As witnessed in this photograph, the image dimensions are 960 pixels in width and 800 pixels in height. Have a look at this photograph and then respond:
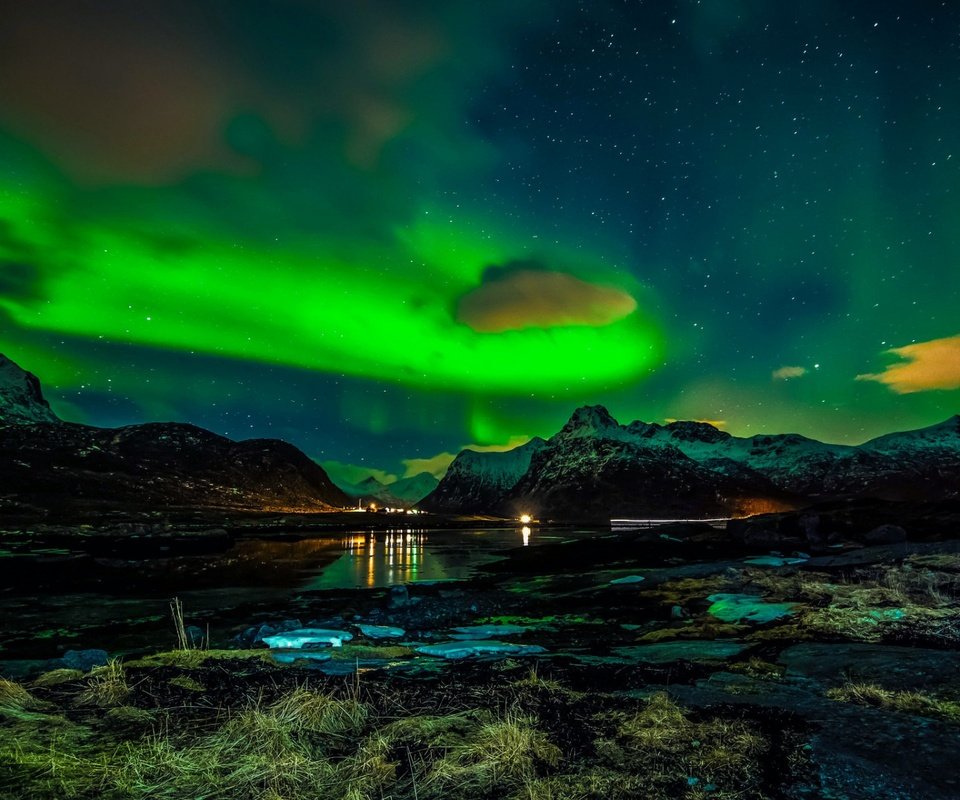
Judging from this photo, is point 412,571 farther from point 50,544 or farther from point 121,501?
point 121,501

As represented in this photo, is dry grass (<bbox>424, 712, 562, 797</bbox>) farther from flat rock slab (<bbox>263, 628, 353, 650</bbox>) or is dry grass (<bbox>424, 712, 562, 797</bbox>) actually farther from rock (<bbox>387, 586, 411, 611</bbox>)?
rock (<bbox>387, 586, 411, 611</bbox>)

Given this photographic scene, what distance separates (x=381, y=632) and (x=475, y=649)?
16.0 ft

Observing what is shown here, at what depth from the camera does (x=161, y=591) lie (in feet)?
90.8

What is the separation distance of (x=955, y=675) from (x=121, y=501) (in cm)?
22132

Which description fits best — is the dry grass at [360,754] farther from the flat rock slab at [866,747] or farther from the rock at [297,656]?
the rock at [297,656]

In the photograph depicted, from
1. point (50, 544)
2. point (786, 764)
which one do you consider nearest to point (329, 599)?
point (786, 764)

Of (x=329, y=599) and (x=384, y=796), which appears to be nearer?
(x=384, y=796)

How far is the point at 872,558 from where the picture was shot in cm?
2541

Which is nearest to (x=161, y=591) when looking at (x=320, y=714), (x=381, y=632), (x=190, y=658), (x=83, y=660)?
(x=381, y=632)

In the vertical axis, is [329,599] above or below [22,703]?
below

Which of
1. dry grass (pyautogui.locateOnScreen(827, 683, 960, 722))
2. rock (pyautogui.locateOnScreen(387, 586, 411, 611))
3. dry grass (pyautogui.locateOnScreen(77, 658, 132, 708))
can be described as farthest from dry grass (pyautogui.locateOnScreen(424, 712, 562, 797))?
rock (pyautogui.locateOnScreen(387, 586, 411, 611))

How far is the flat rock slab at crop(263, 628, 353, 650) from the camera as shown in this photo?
1323 cm

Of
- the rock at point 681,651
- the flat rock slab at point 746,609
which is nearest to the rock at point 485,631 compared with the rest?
the rock at point 681,651

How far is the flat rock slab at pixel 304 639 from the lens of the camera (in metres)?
13.2
